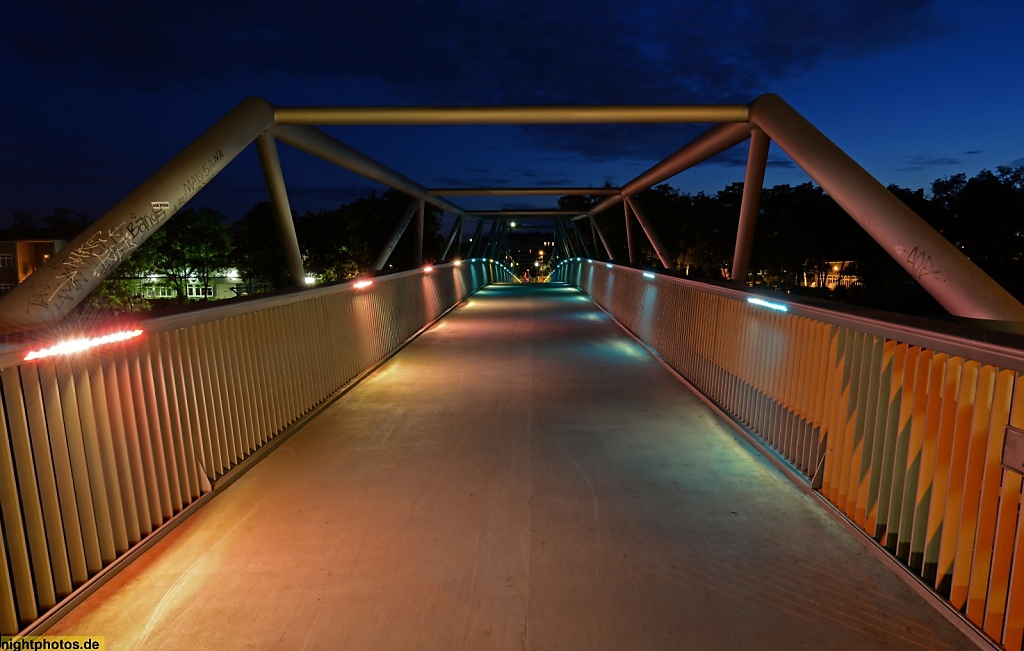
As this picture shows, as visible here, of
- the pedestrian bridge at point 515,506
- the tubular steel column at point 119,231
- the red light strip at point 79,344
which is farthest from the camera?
the tubular steel column at point 119,231

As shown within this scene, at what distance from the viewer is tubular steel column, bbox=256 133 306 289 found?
7859 mm

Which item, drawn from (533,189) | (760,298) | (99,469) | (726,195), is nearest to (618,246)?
(726,195)

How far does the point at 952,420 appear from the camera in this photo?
304cm

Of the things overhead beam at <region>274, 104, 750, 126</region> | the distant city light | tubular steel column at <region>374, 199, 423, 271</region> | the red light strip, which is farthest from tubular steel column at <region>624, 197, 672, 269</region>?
the red light strip

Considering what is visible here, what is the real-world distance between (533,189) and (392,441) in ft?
50.6

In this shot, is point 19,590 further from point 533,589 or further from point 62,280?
point 62,280

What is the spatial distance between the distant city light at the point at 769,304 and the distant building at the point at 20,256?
6516cm

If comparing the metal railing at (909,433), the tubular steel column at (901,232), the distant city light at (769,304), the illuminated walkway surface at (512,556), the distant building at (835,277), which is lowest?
the distant building at (835,277)

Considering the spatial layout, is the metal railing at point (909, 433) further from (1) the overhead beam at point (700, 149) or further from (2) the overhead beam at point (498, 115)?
(1) the overhead beam at point (700, 149)

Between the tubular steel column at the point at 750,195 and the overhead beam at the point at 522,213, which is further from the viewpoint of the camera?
the overhead beam at the point at 522,213

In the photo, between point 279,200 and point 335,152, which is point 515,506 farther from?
point 335,152

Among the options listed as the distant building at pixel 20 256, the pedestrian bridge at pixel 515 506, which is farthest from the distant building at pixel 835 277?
the distant building at pixel 20 256

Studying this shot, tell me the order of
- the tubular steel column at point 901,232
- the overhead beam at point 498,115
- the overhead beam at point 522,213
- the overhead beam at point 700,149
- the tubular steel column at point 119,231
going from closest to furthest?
the tubular steel column at point 119,231, the tubular steel column at point 901,232, the overhead beam at point 498,115, the overhead beam at point 700,149, the overhead beam at point 522,213

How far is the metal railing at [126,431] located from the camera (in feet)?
9.46
